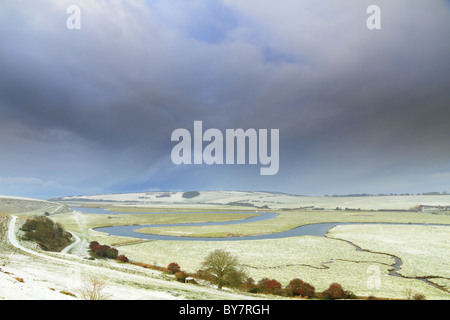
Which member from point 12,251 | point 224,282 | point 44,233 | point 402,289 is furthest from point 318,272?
point 44,233

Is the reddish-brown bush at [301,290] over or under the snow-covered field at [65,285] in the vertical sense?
under

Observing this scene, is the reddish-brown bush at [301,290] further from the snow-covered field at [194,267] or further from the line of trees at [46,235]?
the line of trees at [46,235]

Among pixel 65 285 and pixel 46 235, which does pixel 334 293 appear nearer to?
pixel 65 285

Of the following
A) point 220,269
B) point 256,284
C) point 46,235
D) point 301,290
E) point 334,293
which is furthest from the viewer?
point 46,235

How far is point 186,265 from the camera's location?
45.5 meters

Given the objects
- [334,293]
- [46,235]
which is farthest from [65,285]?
[46,235]

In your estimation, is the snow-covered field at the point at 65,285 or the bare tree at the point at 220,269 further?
the bare tree at the point at 220,269

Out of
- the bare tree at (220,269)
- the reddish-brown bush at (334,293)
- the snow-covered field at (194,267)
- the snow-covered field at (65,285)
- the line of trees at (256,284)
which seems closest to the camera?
the snow-covered field at (65,285)

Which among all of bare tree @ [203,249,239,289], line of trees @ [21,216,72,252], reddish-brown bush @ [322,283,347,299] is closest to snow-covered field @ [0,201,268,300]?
bare tree @ [203,249,239,289]

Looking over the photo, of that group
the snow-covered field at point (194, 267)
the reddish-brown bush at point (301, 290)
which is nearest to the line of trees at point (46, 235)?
the snow-covered field at point (194, 267)

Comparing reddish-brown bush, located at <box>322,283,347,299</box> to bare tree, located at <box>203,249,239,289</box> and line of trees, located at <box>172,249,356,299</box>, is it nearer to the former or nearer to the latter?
line of trees, located at <box>172,249,356,299</box>

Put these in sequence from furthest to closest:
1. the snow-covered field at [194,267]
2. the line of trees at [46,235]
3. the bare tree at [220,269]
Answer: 1. the line of trees at [46,235]
2. the bare tree at [220,269]
3. the snow-covered field at [194,267]

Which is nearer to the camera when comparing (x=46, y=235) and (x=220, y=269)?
(x=220, y=269)
